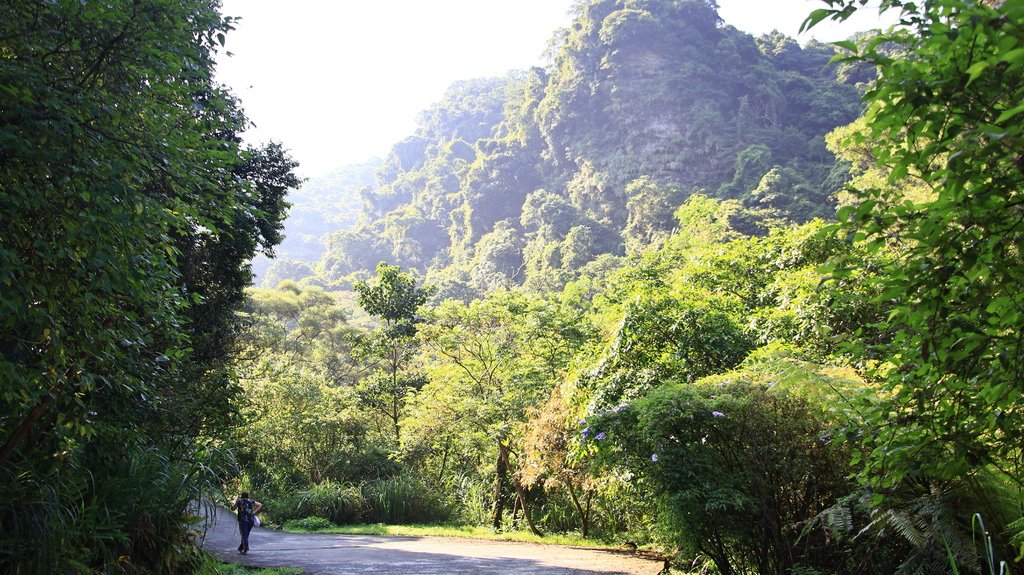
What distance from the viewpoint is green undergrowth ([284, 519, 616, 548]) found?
13.6m

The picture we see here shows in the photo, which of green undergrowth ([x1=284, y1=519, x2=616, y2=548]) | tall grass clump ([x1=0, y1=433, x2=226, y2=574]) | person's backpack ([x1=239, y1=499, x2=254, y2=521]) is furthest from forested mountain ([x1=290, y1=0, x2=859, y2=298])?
tall grass clump ([x1=0, y1=433, x2=226, y2=574])

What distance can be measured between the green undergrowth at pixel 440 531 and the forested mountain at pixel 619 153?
3738cm

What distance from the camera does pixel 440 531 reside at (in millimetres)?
16234

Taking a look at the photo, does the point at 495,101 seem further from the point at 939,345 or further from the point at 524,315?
the point at 939,345

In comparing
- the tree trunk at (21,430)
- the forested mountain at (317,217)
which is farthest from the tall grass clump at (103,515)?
the forested mountain at (317,217)

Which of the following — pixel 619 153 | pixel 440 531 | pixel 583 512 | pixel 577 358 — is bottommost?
pixel 440 531

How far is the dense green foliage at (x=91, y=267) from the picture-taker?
3453mm

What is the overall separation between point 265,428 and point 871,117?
2318cm

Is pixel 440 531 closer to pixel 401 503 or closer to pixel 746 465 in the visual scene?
pixel 401 503

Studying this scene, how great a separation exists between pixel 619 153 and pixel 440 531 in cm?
6534

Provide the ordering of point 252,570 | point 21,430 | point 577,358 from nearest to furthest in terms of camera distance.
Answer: point 21,430, point 252,570, point 577,358

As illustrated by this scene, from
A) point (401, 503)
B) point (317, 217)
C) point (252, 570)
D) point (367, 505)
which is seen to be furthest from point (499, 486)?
point (317, 217)

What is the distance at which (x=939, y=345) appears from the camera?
9.30 ft

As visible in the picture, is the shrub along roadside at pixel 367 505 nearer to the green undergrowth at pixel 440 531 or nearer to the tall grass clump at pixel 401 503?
the tall grass clump at pixel 401 503
